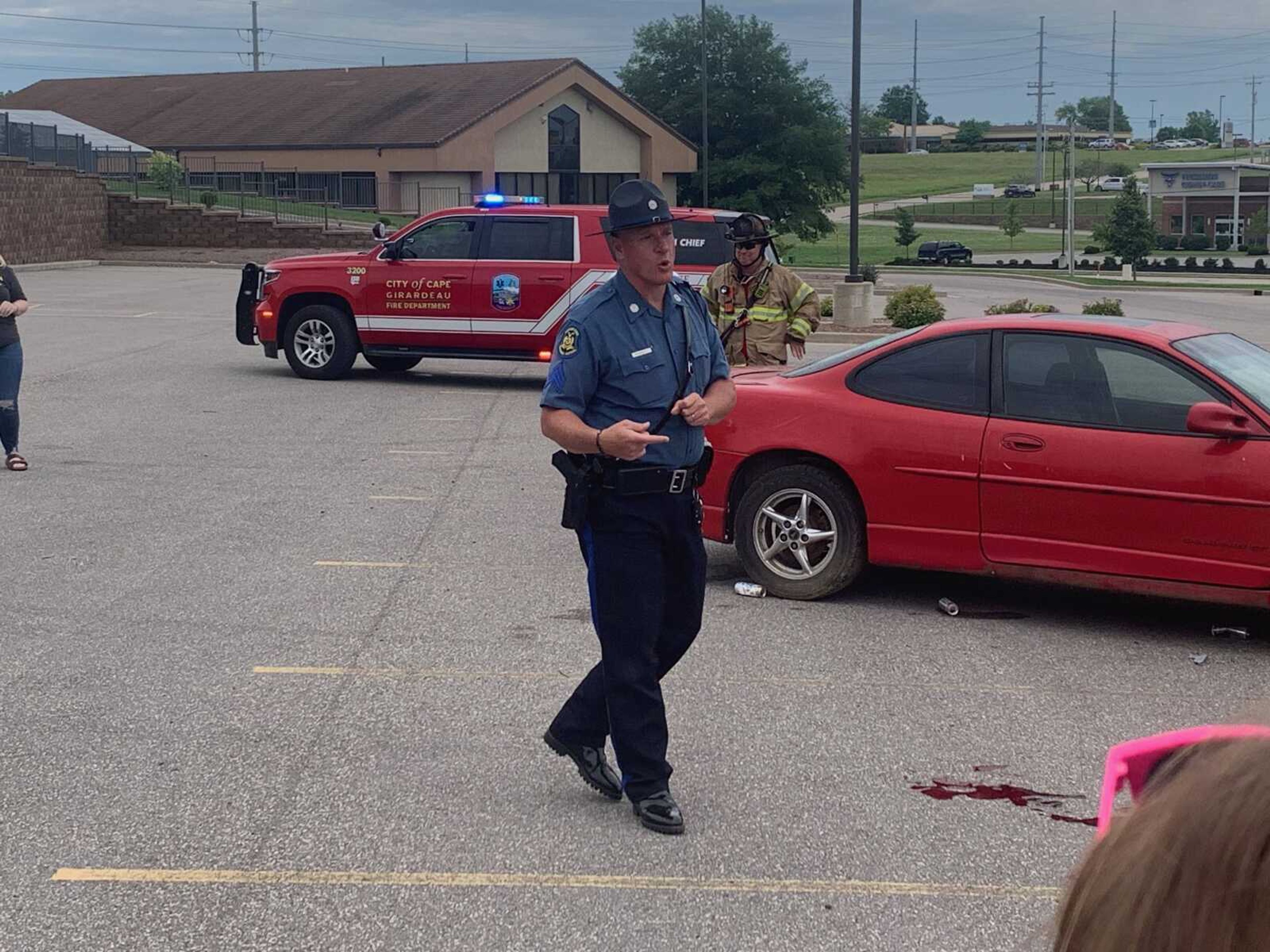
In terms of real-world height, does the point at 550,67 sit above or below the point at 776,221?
above

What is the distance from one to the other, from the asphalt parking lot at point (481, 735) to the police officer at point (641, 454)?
411mm

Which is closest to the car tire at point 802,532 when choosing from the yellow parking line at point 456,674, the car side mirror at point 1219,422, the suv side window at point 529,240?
the yellow parking line at point 456,674

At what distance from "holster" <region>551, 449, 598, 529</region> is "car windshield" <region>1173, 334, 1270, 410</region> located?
3.71 metres

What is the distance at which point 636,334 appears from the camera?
16.0 ft

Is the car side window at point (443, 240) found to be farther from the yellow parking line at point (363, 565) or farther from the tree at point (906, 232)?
the tree at point (906, 232)

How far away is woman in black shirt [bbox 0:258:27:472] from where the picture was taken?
1085cm

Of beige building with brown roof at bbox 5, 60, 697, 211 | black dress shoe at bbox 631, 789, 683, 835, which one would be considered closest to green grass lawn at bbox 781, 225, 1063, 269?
beige building with brown roof at bbox 5, 60, 697, 211

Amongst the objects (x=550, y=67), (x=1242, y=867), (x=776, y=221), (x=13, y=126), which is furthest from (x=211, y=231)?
(x=1242, y=867)

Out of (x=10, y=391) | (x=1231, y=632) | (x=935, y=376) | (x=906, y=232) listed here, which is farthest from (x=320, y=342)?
(x=906, y=232)

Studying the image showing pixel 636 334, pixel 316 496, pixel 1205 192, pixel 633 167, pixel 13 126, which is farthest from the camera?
pixel 1205 192

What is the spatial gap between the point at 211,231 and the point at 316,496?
3927 cm

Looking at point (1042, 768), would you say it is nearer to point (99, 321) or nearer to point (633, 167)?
point (99, 321)

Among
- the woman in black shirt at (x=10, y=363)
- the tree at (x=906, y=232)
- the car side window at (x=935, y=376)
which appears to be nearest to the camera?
the car side window at (x=935, y=376)

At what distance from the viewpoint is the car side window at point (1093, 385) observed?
7262 millimetres
